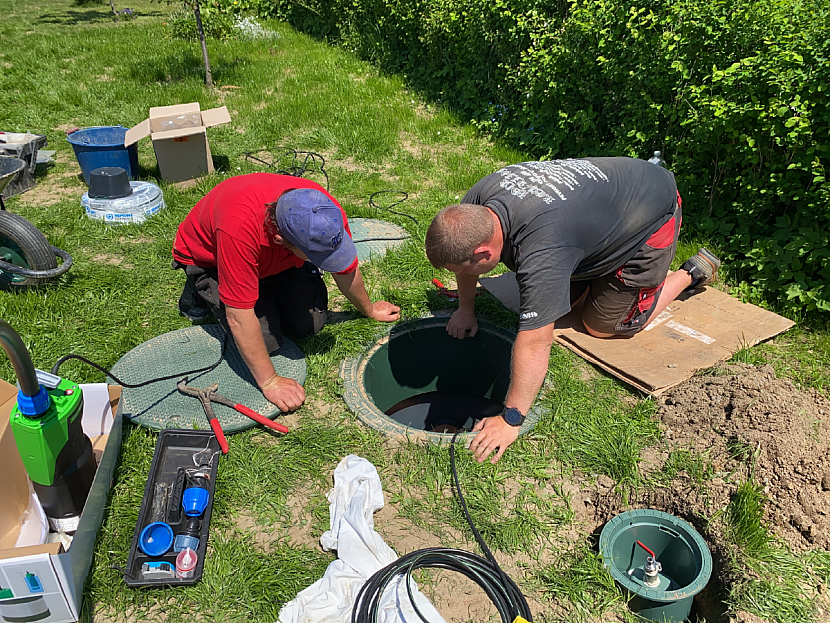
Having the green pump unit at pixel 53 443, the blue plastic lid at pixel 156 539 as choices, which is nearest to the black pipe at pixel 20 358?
the green pump unit at pixel 53 443

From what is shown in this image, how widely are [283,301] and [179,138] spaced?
2604 mm

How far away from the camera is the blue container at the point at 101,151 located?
16.4 ft

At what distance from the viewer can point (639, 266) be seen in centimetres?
313

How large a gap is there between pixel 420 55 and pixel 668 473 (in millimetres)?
6430

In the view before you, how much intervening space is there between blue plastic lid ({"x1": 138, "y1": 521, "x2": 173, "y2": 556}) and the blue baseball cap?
125 centimetres

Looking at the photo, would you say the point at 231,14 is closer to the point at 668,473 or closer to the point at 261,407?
the point at 261,407

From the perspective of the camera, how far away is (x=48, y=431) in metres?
2.02

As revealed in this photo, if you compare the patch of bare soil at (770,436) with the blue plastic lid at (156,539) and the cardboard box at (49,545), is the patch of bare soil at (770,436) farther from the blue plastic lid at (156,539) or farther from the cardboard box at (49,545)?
the cardboard box at (49,545)

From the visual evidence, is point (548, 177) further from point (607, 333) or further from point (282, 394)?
point (282, 394)

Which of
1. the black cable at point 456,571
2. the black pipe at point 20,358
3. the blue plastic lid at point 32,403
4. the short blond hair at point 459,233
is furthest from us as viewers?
the short blond hair at point 459,233

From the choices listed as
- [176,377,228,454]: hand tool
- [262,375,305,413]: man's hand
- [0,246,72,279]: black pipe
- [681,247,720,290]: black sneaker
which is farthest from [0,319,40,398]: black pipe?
[681,247,720,290]: black sneaker

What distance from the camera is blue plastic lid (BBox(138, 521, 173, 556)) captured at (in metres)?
2.16

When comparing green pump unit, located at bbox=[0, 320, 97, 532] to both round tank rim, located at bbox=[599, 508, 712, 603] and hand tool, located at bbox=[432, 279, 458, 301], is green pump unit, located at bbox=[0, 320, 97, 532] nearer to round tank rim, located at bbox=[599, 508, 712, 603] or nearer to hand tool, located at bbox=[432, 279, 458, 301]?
round tank rim, located at bbox=[599, 508, 712, 603]

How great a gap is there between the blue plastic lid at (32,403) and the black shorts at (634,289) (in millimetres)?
2693
